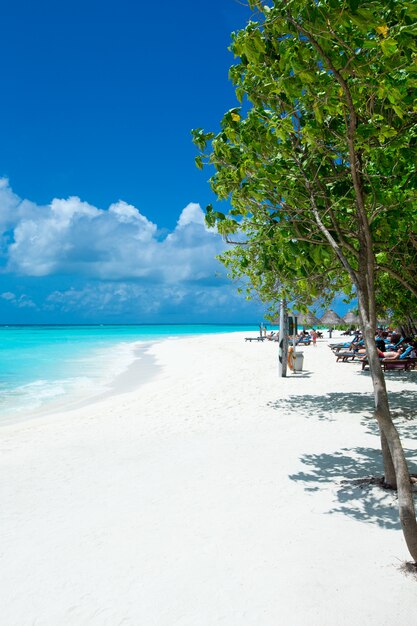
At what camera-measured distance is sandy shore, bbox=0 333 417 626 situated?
2955 mm

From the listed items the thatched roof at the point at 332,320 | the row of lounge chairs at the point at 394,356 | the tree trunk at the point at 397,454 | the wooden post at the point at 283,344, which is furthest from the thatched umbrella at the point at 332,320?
the tree trunk at the point at 397,454

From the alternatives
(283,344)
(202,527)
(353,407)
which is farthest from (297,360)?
(202,527)

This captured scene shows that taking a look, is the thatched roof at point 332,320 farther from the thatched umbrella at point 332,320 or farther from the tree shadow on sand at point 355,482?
the tree shadow on sand at point 355,482

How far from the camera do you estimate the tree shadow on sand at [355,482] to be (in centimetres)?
426

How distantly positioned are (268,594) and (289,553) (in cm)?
58

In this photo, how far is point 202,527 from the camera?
4098 millimetres

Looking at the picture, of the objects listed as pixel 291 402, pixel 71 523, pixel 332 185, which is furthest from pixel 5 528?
pixel 291 402

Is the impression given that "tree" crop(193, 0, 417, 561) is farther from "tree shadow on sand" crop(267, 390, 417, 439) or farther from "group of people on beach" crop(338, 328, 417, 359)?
"group of people on beach" crop(338, 328, 417, 359)

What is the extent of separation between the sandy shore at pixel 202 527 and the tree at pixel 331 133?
2.14 ft

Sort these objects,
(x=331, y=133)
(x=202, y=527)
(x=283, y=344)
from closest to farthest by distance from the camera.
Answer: (x=202, y=527) → (x=331, y=133) → (x=283, y=344)

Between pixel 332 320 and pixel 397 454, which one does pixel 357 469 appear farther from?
pixel 332 320

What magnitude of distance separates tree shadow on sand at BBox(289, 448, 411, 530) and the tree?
0.31 meters

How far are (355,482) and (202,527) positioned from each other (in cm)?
201

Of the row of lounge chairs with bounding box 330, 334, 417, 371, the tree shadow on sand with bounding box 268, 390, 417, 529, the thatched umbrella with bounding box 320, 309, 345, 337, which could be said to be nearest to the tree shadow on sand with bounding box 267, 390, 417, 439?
the tree shadow on sand with bounding box 268, 390, 417, 529
